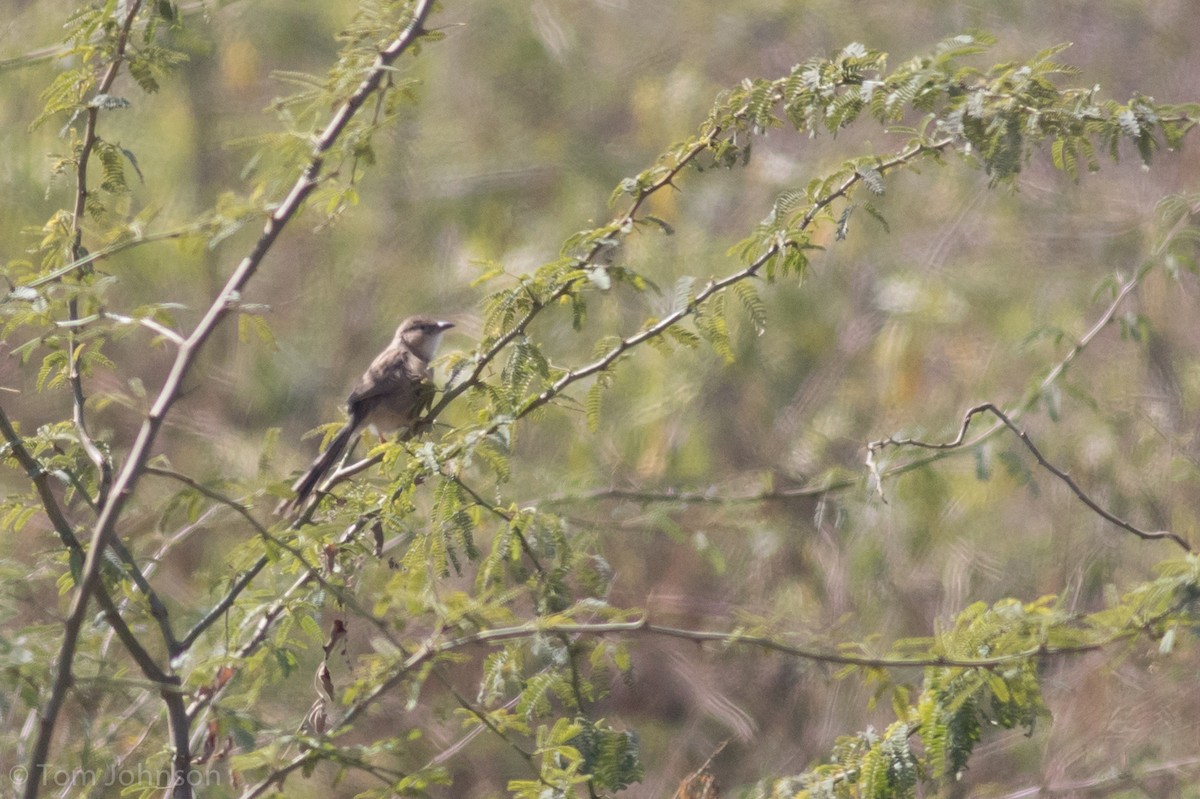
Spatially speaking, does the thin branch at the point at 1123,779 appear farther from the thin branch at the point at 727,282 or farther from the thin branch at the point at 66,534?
the thin branch at the point at 66,534

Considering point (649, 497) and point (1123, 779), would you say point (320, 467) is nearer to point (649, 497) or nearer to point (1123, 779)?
point (649, 497)

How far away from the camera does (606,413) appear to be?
8.53 meters

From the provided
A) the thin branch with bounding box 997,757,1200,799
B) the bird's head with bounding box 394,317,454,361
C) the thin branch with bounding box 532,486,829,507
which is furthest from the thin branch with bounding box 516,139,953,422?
the bird's head with bounding box 394,317,454,361

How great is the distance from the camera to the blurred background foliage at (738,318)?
788 cm

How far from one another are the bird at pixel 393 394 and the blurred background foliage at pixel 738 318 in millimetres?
807

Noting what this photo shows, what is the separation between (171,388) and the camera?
2529mm

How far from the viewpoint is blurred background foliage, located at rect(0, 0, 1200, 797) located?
7.88m

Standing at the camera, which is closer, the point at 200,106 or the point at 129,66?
the point at 129,66

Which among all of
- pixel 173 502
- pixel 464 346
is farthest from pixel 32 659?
→ pixel 464 346

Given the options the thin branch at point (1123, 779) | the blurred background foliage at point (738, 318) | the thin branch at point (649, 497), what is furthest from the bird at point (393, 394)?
the thin branch at point (1123, 779)

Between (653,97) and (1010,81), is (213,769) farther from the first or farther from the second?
(653,97)

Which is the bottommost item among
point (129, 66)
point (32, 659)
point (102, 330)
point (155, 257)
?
point (32, 659)

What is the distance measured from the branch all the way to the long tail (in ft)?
2.61

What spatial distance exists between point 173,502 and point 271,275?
7546mm
